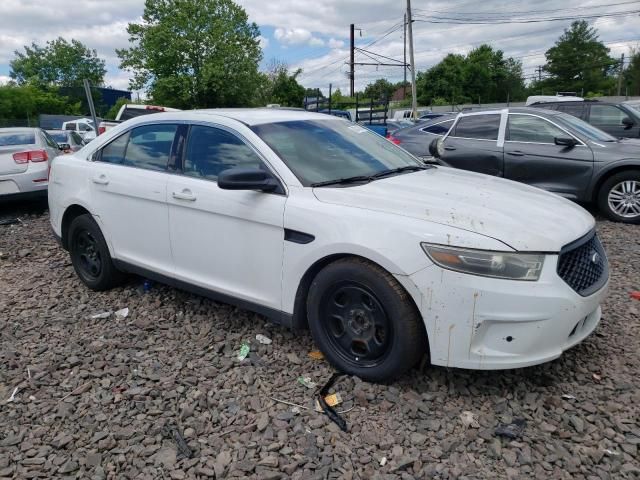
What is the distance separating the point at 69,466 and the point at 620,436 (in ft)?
8.80

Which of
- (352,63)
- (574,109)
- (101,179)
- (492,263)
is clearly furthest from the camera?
(352,63)

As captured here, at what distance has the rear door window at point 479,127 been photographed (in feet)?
24.9

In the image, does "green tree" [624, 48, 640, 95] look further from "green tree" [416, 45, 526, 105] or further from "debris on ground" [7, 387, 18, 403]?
"debris on ground" [7, 387, 18, 403]

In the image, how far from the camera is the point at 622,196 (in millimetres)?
6719

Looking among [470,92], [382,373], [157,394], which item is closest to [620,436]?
[382,373]


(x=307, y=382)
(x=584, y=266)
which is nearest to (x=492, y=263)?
(x=584, y=266)

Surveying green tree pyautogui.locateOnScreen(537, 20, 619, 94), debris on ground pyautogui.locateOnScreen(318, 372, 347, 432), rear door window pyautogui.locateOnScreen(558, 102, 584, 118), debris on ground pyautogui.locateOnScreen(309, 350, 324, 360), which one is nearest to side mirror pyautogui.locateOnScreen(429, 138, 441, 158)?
rear door window pyautogui.locateOnScreen(558, 102, 584, 118)

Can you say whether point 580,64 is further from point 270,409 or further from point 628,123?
point 270,409

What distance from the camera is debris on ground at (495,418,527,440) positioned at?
8.41ft

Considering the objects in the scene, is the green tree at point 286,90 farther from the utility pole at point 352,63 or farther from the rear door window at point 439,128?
the rear door window at point 439,128

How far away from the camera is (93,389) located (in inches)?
122

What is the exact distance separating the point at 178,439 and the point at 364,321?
3.81ft

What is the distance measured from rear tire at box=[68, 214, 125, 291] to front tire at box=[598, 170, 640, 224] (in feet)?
19.8

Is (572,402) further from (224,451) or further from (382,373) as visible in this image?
(224,451)
